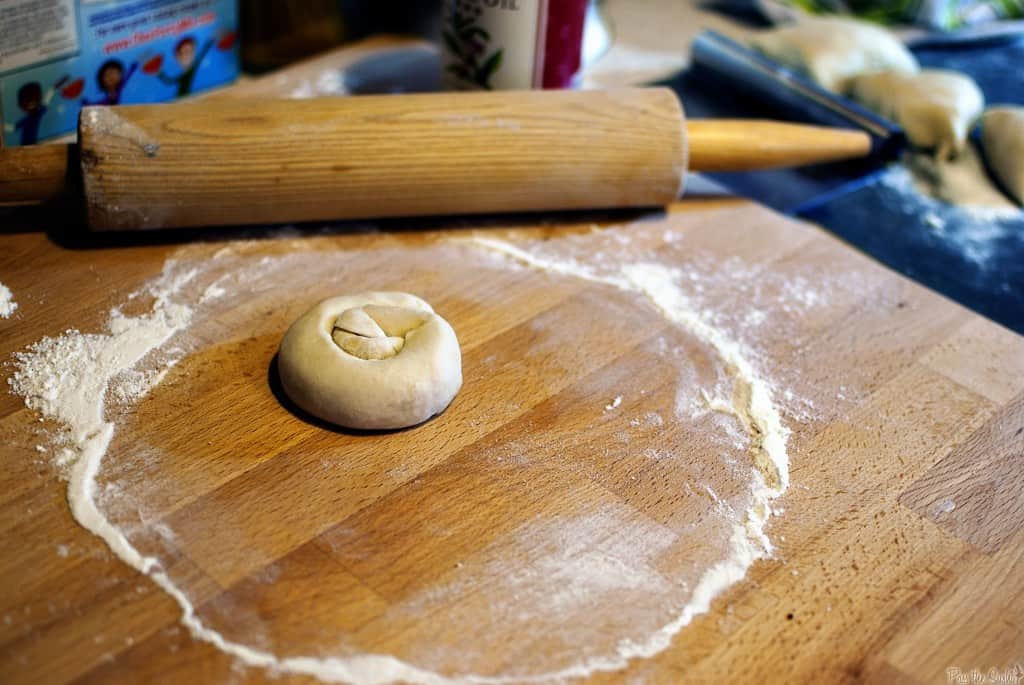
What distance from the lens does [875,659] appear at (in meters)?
0.96

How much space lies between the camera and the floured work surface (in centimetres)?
94

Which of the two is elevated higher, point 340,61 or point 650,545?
point 340,61

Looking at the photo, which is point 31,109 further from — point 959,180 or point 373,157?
point 959,180

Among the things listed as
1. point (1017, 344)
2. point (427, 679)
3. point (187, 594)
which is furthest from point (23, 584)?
point (1017, 344)

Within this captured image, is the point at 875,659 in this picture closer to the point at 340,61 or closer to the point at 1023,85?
the point at 340,61

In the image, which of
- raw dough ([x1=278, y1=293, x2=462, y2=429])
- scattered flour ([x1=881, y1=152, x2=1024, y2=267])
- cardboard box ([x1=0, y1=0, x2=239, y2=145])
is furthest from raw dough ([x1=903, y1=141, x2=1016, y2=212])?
cardboard box ([x1=0, y1=0, x2=239, y2=145])

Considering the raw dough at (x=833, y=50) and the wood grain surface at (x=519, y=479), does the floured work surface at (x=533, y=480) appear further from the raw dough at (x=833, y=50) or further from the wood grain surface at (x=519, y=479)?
the raw dough at (x=833, y=50)

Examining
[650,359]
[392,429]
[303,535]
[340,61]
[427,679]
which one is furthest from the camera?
[340,61]

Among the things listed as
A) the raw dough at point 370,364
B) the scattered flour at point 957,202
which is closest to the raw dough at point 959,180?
the scattered flour at point 957,202

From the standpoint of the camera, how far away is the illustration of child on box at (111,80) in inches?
61.6

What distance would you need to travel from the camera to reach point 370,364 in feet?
3.71

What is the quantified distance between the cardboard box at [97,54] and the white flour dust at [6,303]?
313 millimetres

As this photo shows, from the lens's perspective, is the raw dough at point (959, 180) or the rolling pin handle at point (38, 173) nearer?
the rolling pin handle at point (38, 173)

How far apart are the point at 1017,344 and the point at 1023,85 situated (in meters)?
1.00
